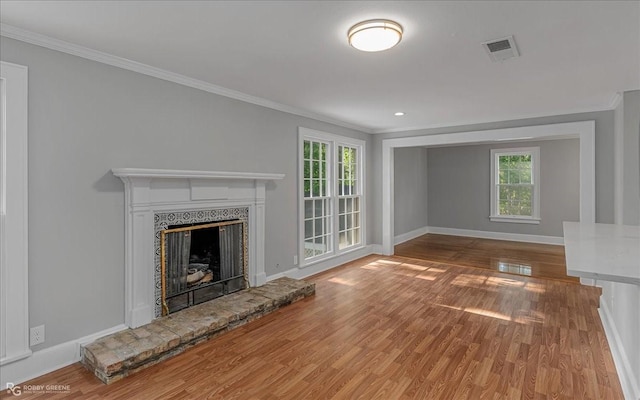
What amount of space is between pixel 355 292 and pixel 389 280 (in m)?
0.78

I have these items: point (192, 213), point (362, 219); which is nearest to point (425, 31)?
point (192, 213)

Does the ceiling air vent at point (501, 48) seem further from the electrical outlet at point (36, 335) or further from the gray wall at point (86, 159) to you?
the electrical outlet at point (36, 335)

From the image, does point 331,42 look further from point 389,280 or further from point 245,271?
point 389,280

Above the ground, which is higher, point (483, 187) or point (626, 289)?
point (483, 187)

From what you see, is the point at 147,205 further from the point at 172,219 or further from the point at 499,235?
the point at 499,235

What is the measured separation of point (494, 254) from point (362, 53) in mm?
5525

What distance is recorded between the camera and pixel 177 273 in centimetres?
346

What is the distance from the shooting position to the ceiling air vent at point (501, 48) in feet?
8.41

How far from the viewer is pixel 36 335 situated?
8.29 feet

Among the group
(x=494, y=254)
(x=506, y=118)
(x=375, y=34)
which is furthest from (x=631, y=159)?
(x=375, y=34)

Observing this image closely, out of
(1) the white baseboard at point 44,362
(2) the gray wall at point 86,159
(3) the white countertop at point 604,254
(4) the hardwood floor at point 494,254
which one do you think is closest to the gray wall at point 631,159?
(4) the hardwood floor at point 494,254

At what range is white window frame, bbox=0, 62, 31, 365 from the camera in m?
2.36

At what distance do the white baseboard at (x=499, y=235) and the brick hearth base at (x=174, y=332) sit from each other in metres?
6.32

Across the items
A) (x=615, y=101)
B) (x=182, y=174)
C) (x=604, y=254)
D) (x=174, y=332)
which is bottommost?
(x=174, y=332)
